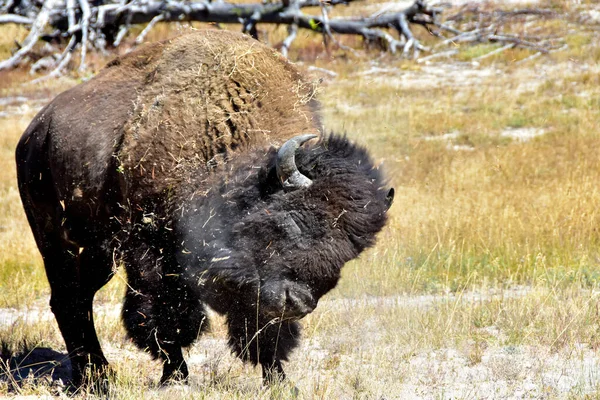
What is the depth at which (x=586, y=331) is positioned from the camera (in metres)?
5.19

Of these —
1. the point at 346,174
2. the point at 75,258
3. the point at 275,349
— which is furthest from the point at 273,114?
the point at 75,258

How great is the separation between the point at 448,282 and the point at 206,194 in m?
3.37

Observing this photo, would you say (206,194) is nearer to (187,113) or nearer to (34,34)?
(187,113)

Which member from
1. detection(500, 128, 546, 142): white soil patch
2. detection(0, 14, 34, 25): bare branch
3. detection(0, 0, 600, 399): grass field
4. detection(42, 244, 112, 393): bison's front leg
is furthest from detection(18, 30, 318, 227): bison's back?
detection(0, 14, 34, 25): bare branch

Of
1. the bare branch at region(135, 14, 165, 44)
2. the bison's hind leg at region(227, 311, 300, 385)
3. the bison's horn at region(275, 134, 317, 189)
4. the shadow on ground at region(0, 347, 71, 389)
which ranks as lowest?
the bare branch at region(135, 14, 165, 44)

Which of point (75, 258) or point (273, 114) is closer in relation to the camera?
point (273, 114)

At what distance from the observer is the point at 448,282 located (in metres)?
6.88

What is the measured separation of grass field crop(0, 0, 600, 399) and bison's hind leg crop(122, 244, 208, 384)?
0.25 metres

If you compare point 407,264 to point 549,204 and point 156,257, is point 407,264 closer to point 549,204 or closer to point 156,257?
point 549,204

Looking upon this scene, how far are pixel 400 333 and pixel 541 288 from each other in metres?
1.46

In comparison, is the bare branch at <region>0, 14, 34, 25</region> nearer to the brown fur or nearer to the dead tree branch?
the dead tree branch

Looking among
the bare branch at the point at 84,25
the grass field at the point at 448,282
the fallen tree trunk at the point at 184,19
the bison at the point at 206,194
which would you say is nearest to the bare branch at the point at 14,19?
the fallen tree trunk at the point at 184,19

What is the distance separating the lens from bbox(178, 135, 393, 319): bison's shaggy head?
3.80 m

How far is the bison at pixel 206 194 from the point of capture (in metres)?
3.86
